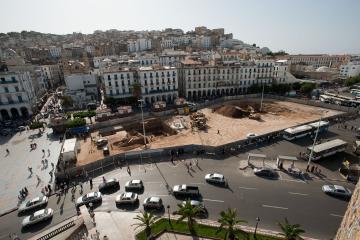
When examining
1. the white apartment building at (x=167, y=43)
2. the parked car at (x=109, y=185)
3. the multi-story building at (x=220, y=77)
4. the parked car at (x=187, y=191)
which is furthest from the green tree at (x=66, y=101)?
the white apartment building at (x=167, y=43)

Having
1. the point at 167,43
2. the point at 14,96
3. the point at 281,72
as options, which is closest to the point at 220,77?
the point at 281,72

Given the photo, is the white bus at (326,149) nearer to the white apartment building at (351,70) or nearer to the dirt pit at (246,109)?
the dirt pit at (246,109)

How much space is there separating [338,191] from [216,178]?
1659 centimetres

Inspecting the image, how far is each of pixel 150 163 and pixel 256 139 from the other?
22.8 metres

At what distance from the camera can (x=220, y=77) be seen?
83188mm

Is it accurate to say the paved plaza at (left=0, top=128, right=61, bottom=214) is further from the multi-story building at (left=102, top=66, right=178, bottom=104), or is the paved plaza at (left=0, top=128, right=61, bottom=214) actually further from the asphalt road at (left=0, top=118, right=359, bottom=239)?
the multi-story building at (left=102, top=66, right=178, bottom=104)

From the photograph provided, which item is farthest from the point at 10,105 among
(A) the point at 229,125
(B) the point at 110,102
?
(A) the point at 229,125

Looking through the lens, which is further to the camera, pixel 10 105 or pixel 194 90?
pixel 194 90

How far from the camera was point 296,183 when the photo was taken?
107 ft

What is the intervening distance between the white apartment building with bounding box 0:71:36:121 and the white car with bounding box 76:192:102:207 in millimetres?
53278

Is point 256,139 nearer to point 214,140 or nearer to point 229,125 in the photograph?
point 214,140

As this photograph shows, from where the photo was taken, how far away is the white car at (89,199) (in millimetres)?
29200

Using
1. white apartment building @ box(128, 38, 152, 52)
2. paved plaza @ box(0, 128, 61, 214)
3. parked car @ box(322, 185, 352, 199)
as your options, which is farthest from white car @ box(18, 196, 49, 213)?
white apartment building @ box(128, 38, 152, 52)

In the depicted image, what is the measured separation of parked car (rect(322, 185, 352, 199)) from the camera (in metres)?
29.3
